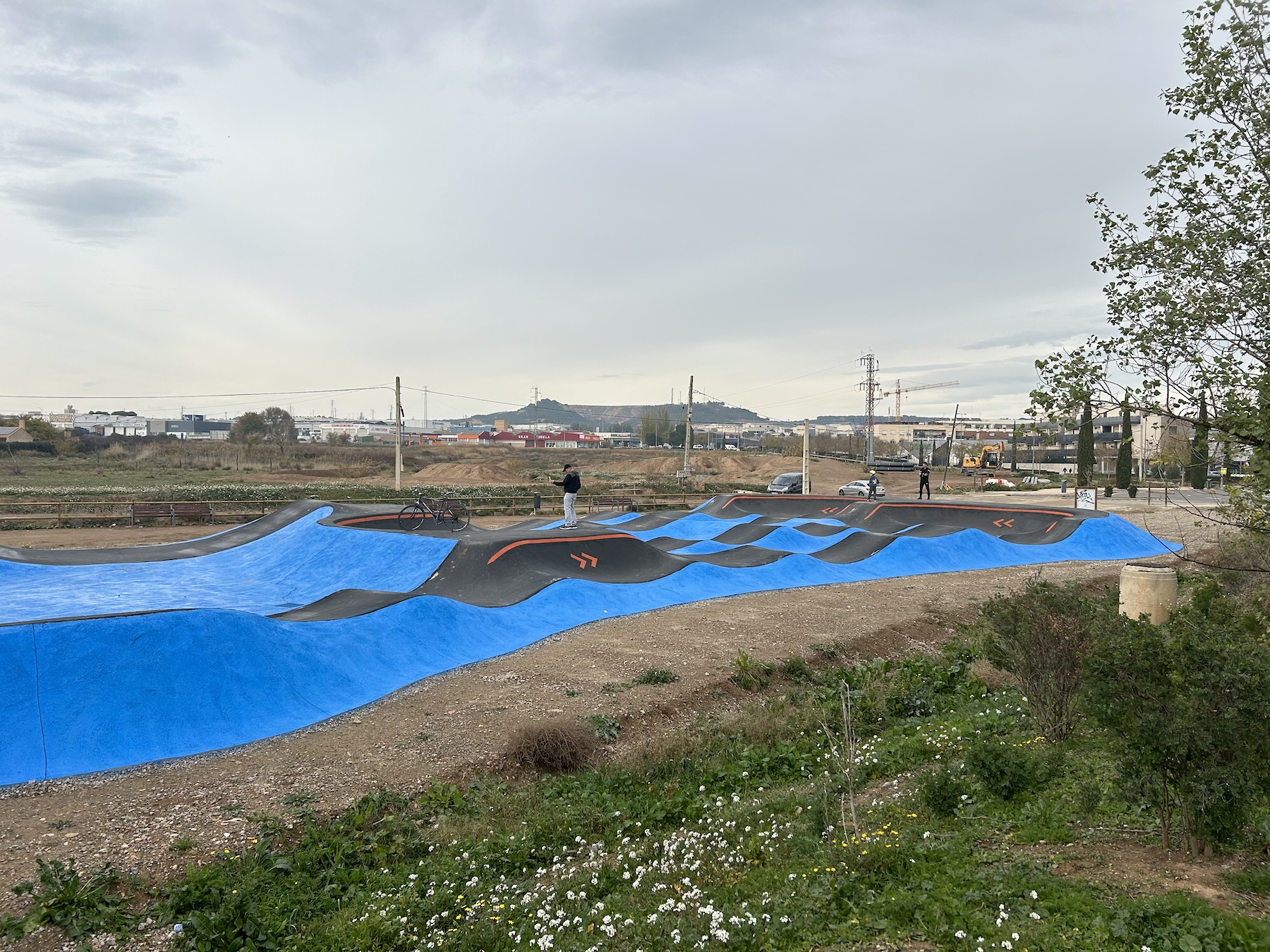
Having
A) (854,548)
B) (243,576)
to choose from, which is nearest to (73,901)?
(243,576)

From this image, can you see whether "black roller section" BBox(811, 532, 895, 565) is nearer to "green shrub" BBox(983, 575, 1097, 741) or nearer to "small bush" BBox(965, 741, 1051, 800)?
"green shrub" BBox(983, 575, 1097, 741)

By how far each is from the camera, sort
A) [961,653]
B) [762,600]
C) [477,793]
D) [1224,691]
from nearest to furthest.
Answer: [1224,691]
[477,793]
[961,653]
[762,600]

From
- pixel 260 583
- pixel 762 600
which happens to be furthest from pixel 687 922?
pixel 260 583

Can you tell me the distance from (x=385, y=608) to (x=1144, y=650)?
491 inches

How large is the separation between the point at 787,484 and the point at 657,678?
37.0 meters

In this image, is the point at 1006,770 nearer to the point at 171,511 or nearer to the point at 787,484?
the point at 171,511

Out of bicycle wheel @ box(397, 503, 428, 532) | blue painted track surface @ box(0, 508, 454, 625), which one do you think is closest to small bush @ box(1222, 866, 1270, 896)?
blue painted track surface @ box(0, 508, 454, 625)

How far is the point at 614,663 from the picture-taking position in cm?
1298

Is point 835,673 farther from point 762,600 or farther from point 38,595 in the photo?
point 38,595

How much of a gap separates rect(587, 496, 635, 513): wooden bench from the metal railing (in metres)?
0.05

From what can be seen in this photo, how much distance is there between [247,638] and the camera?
11.2 meters

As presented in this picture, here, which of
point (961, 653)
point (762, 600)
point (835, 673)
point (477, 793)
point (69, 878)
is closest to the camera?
point (69, 878)

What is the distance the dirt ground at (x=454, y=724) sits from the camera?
7.13 metres

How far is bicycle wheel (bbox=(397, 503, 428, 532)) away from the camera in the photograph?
24.7 meters
